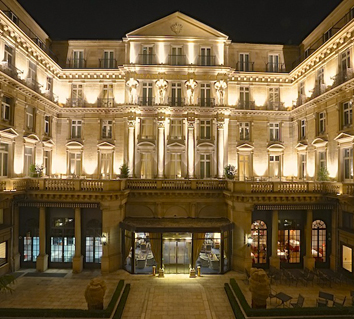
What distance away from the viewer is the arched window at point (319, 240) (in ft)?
78.6

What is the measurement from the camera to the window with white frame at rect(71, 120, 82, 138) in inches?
1325

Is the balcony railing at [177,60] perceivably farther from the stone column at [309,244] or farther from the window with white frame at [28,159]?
the stone column at [309,244]

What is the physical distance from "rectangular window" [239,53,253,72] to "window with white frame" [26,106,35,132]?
23158 millimetres

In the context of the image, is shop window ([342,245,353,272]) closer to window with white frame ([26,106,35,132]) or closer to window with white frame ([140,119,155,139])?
window with white frame ([140,119,155,139])

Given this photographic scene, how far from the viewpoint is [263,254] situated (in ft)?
78.1

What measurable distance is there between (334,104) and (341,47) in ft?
15.1

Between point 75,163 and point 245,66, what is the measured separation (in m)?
22.9

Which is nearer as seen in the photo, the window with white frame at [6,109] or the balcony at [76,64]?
the window with white frame at [6,109]

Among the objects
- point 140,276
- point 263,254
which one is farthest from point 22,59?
point 263,254

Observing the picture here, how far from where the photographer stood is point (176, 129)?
33.0m

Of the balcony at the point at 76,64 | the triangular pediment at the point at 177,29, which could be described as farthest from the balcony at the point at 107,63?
the triangular pediment at the point at 177,29

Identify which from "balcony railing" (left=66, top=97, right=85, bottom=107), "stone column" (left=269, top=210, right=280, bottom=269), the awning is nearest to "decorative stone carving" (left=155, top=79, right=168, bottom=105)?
"balcony railing" (left=66, top=97, right=85, bottom=107)

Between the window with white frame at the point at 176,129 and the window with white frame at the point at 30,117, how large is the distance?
46.2ft

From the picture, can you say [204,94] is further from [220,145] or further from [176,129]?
[220,145]
